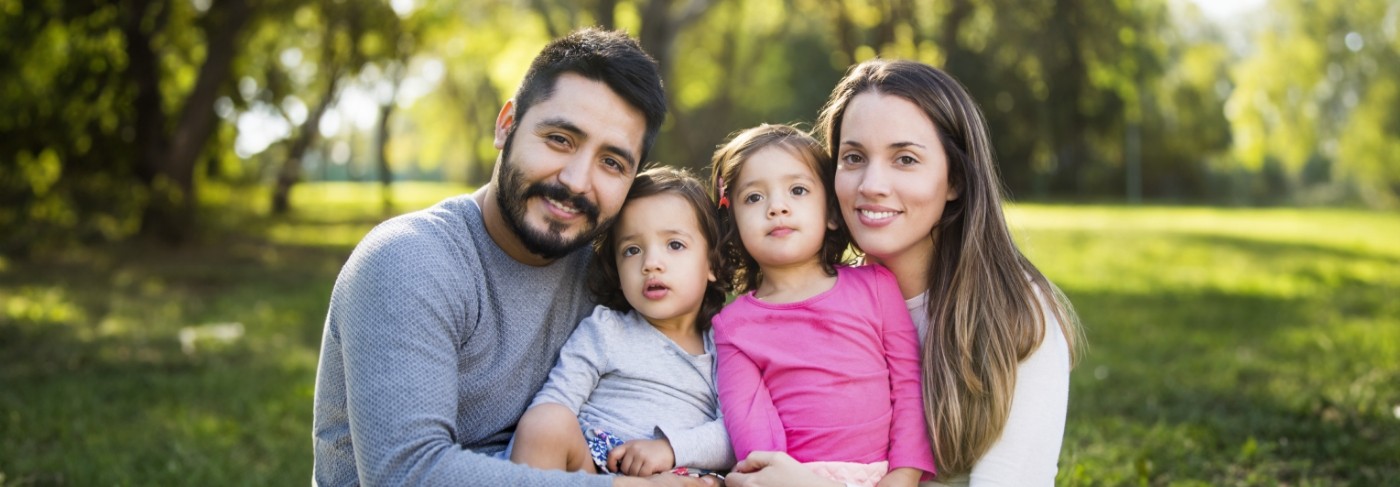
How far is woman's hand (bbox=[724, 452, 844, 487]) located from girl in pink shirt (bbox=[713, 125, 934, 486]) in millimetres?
66

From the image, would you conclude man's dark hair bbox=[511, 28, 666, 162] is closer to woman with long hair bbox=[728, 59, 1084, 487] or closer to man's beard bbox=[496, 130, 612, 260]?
man's beard bbox=[496, 130, 612, 260]

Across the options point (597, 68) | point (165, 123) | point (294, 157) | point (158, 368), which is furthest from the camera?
point (294, 157)

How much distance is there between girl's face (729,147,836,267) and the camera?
3211 millimetres

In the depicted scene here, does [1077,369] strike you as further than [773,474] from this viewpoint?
Yes

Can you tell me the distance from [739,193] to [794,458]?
2.63 ft

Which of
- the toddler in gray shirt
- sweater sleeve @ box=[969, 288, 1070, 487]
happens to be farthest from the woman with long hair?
the toddler in gray shirt

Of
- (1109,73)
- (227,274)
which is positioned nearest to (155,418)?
(227,274)

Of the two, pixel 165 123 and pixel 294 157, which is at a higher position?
pixel 165 123

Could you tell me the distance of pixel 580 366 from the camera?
3.10m

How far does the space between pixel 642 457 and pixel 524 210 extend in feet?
2.42

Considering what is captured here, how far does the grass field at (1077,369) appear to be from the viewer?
542cm

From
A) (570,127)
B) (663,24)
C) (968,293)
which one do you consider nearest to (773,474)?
(968,293)

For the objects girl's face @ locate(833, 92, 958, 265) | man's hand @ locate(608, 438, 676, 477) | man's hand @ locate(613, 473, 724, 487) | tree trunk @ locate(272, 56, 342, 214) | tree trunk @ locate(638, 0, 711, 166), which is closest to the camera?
man's hand @ locate(613, 473, 724, 487)

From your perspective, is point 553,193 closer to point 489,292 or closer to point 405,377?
point 489,292
